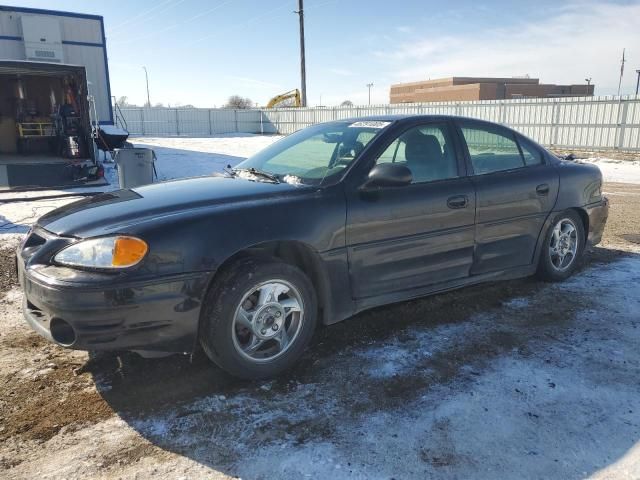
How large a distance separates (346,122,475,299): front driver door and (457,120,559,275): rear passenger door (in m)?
0.16

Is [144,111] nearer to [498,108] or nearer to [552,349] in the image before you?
[498,108]

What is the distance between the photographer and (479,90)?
50.5 m

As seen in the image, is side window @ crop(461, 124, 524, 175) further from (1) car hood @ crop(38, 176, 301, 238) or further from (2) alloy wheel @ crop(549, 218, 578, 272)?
(1) car hood @ crop(38, 176, 301, 238)

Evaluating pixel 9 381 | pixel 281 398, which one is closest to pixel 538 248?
pixel 281 398

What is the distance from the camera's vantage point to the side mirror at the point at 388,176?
3520 millimetres

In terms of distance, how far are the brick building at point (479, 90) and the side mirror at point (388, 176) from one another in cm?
5020

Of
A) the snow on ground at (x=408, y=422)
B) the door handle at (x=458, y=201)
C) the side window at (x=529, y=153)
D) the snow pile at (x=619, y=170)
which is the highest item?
the side window at (x=529, y=153)

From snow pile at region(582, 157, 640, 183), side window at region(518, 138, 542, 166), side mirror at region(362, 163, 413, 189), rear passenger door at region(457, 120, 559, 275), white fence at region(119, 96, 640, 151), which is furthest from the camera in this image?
white fence at region(119, 96, 640, 151)

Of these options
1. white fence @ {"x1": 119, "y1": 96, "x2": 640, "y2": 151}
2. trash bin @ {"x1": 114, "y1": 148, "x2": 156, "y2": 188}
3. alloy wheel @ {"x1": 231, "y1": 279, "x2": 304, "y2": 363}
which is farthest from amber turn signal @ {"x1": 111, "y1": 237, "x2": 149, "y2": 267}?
white fence @ {"x1": 119, "y1": 96, "x2": 640, "y2": 151}

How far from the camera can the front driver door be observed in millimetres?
3564

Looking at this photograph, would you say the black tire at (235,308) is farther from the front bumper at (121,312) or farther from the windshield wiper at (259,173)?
the windshield wiper at (259,173)

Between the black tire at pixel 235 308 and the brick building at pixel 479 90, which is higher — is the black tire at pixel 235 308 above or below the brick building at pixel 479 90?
below

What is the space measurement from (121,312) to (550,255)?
3901 millimetres

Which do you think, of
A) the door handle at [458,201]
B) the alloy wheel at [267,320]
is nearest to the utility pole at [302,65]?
the door handle at [458,201]
